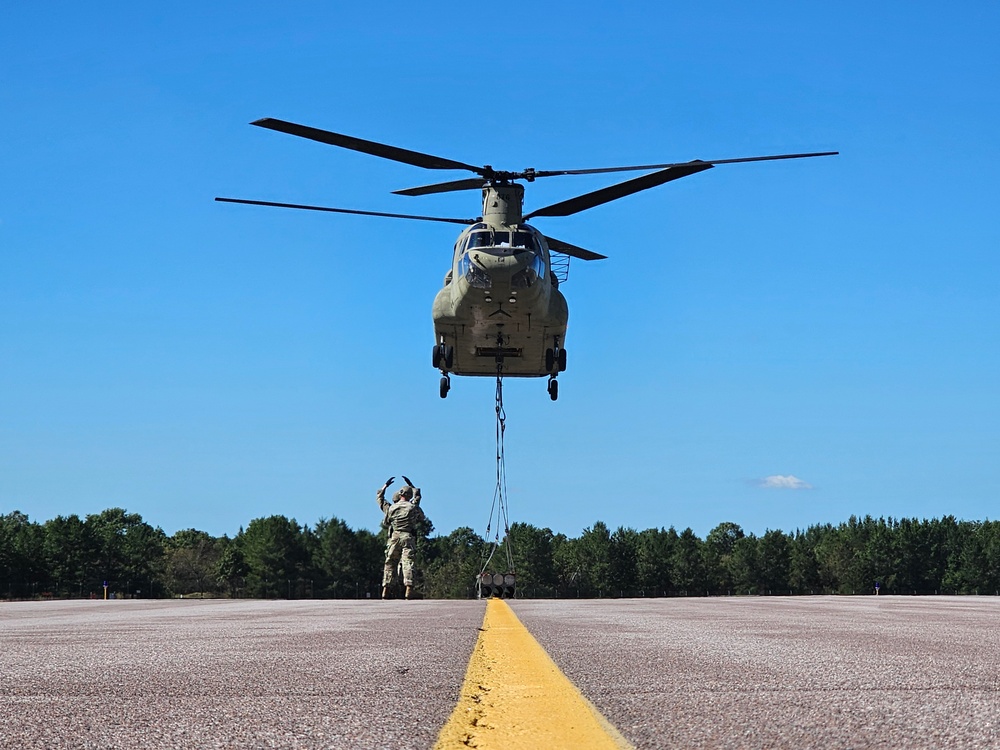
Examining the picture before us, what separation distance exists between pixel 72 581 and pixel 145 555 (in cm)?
1847

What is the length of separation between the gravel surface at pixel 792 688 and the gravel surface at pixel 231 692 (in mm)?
826

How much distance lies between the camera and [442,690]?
193 inches

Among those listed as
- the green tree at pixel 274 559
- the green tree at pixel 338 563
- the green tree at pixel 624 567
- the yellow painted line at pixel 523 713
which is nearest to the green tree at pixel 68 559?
the green tree at pixel 274 559

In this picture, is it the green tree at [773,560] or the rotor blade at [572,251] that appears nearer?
the rotor blade at [572,251]

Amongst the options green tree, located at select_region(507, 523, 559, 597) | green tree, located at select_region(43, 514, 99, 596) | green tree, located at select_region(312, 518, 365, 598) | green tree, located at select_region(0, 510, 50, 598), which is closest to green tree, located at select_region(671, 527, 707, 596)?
green tree, located at select_region(507, 523, 559, 597)

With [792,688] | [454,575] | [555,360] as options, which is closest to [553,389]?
[555,360]

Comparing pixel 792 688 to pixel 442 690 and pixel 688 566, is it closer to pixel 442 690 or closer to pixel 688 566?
pixel 442 690

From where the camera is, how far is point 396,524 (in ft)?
115

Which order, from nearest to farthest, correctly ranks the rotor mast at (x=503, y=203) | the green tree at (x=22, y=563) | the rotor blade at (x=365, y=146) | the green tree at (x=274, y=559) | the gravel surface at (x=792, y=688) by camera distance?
the gravel surface at (x=792, y=688)
the rotor blade at (x=365, y=146)
the rotor mast at (x=503, y=203)
the green tree at (x=22, y=563)
the green tree at (x=274, y=559)

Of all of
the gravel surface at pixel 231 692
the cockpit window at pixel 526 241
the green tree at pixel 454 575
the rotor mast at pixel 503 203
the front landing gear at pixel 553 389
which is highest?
the rotor mast at pixel 503 203

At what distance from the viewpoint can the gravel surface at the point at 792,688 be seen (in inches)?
141

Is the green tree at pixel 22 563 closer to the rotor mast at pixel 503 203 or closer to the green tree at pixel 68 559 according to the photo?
the green tree at pixel 68 559

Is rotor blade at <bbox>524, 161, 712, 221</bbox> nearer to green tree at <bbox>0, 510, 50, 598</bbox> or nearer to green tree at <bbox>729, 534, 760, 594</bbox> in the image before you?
green tree at <bbox>0, 510, 50, 598</bbox>

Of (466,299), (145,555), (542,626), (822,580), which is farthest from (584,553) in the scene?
(542,626)
